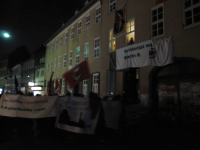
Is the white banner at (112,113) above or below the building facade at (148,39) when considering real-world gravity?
below

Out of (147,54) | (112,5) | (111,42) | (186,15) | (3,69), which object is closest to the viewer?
(186,15)

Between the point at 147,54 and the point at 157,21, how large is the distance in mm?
2507

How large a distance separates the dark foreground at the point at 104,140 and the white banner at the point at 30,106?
0.62 meters

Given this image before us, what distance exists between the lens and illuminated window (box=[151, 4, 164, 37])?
10311 millimetres

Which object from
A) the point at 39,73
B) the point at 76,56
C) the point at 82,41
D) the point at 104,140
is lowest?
the point at 104,140

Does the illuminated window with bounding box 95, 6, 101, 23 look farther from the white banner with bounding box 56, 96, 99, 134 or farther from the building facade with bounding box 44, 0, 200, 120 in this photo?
the white banner with bounding box 56, 96, 99, 134

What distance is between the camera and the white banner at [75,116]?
6203 millimetres

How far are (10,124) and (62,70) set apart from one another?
49.5ft

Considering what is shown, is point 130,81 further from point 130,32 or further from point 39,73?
point 39,73

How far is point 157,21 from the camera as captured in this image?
34.4ft

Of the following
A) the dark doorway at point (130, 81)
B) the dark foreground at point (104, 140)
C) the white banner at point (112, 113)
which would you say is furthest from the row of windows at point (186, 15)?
the white banner at point (112, 113)

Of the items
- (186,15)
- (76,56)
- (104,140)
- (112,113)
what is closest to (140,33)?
(186,15)

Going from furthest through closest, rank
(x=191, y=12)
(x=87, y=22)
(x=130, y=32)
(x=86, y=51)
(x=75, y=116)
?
(x=87, y=22), (x=86, y=51), (x=130, y=32), (x=191, y=12), (x=75, y=116)

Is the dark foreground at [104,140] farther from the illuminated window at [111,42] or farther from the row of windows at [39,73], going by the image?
the row of windows at [39,73]
